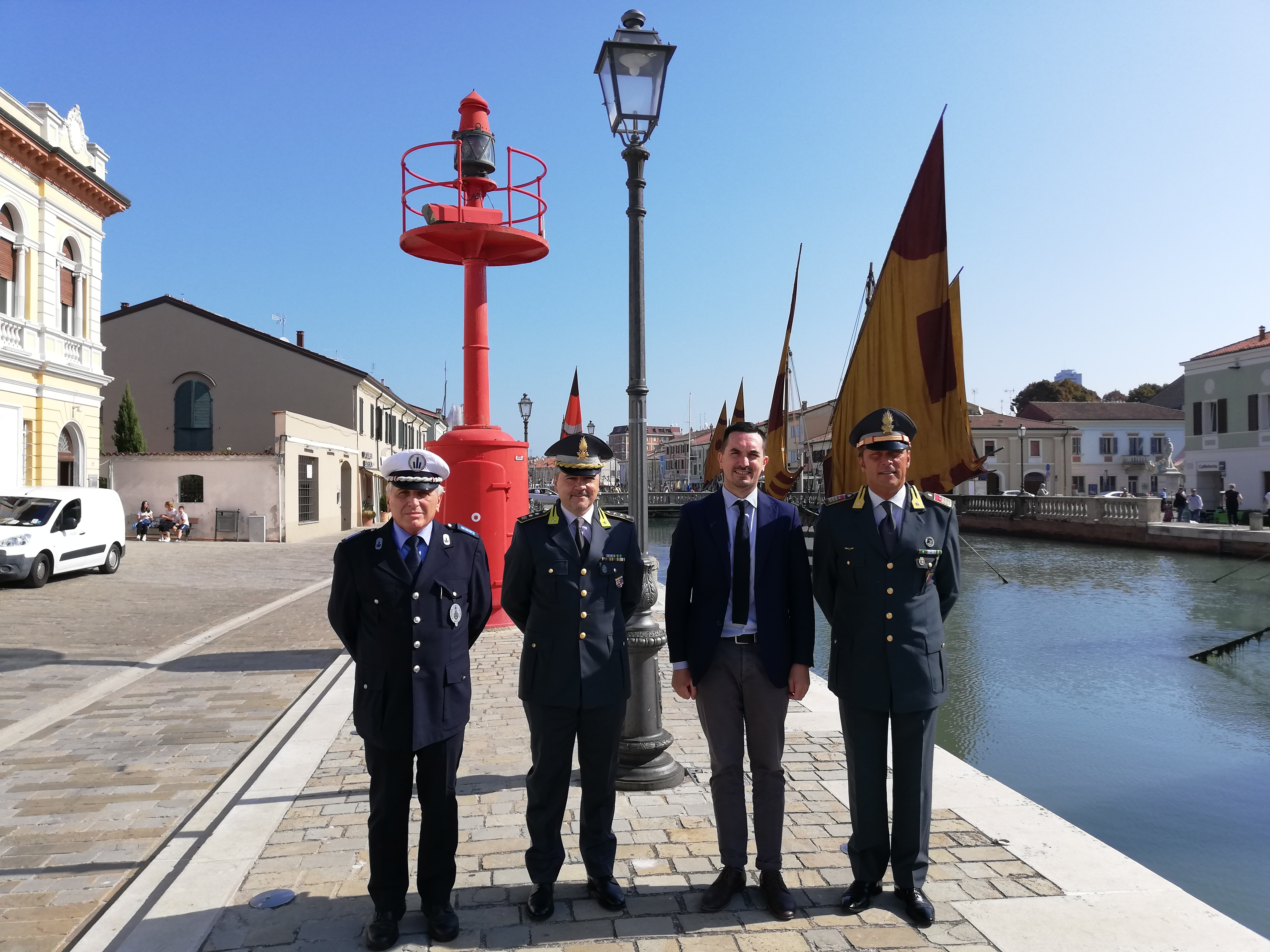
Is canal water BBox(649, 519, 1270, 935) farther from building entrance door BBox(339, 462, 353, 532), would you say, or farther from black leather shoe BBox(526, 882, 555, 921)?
building entrance door BBox(339, 462, 353, 532)

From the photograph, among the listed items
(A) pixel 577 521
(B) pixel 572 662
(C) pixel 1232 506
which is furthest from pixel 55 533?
(C) pixel 1232 506

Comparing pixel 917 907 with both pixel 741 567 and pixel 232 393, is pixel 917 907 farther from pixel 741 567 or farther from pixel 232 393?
pixel 232 393

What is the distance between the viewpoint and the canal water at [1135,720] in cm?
559

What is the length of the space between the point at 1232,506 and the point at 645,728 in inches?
1305

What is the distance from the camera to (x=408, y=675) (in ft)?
10.9

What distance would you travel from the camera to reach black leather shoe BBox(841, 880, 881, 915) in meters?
3.44

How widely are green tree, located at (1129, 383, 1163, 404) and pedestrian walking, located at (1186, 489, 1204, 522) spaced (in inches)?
2019

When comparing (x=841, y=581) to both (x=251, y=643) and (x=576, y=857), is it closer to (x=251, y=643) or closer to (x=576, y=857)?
(x=576, y=857)

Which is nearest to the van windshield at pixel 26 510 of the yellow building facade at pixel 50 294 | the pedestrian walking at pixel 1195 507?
the yellow building facade at pixel 50 294

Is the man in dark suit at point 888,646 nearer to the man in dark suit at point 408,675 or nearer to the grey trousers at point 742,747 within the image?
the grey trousers at point 742,747

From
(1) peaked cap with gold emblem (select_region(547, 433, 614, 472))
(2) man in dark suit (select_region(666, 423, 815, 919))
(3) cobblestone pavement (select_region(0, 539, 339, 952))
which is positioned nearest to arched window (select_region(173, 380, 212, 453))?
(3) cobblestone pavement (select_region(0, 539, 339, 952))

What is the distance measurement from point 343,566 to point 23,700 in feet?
18.5

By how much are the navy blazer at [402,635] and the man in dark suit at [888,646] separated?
152 centimetres

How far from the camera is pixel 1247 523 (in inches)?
1171
